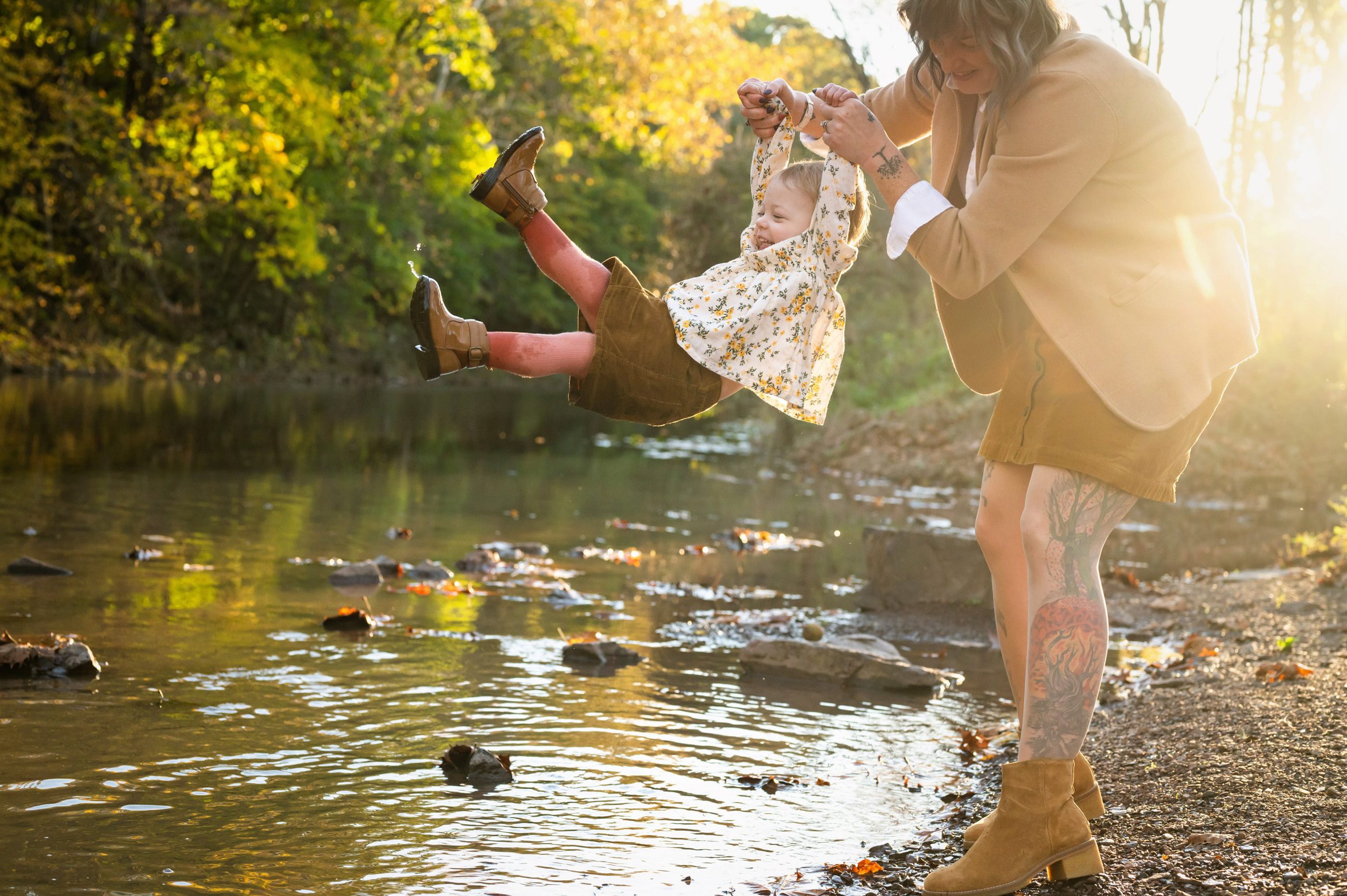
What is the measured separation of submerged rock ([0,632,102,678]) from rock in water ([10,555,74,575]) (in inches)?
79.7

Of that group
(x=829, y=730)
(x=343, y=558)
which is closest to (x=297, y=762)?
(x=829, y=730)

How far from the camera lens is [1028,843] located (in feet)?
10.3

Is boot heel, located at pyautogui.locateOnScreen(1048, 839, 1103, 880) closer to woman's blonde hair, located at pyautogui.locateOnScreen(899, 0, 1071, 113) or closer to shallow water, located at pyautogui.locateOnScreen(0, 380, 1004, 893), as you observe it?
shallow water, located at pyautogui.locateOnScreen(0, 380, 1004, 893)

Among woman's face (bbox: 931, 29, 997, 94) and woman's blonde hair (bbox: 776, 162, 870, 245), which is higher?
woman's face (bbox: 931, 29, 997, 94)

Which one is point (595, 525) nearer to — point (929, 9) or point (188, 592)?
point (188, 592)

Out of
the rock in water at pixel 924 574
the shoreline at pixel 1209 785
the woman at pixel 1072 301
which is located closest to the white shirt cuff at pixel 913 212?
the woman at pixel 1072 301

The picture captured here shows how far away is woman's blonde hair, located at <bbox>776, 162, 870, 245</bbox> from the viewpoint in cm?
450

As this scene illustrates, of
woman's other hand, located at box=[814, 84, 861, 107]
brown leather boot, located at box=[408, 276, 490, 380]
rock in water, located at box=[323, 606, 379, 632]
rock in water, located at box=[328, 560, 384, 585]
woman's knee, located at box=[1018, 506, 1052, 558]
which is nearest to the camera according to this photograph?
woman's knee, located at box=[1018, 506, 1052, 558]

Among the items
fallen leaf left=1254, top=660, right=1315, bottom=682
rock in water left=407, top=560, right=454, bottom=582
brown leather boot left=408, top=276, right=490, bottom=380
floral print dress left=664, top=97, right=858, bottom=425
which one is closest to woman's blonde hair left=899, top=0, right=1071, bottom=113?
floral print dress left=664, top=97, right=858, bottom=425

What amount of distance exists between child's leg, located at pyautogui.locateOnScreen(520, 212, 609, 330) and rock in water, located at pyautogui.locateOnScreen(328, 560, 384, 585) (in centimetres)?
384

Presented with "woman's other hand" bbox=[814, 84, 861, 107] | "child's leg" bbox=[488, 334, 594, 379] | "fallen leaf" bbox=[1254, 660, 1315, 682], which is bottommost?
"fallen leaf" bbox=[1254, 660, 1315, 682]

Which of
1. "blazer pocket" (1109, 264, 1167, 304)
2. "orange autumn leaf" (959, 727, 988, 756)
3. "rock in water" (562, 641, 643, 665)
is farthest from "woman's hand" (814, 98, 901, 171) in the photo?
"rock in water" (562, 641, 643, 665)

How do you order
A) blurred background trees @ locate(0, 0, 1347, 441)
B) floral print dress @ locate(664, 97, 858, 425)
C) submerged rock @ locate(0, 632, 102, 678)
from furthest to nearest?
blurred background trees @ locate(0, 0, 1347, 441), submerged rock @ locate(0, 632, 102, 678), floral print dress @ locate(664, 97, 858, 425)

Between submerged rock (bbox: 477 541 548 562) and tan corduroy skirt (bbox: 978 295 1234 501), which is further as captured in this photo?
submerged rock (bbox: 477 541 548 562)
